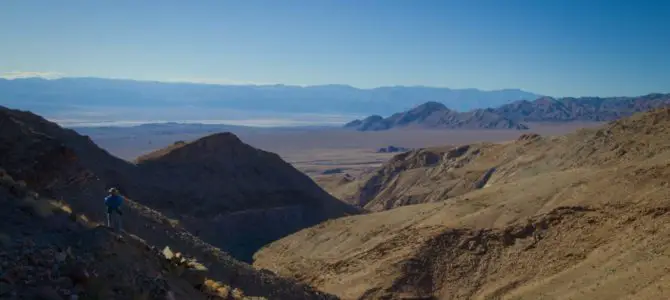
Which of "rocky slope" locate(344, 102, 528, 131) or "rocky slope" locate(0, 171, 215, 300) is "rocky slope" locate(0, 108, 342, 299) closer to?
"rocky slope" locate(0, 171, 215, 300)

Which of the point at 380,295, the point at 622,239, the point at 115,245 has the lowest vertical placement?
the point at 380,295

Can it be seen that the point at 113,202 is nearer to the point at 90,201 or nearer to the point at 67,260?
the point at 67,260

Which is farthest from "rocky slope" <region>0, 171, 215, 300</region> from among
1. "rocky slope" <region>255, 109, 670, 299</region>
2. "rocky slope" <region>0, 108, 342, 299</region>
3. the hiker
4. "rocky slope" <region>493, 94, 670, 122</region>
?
"rocky slope" <region>493, 94, 670, 122</region>

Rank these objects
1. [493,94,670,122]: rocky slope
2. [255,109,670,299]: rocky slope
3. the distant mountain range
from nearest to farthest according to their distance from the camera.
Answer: [255,109,670,299]: rocky slope → the distant mountain range → [493,94,670,122]: rocky slope

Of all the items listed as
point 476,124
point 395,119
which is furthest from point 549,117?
point 395,119

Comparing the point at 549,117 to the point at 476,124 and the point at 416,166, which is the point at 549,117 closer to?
the point at 476,124

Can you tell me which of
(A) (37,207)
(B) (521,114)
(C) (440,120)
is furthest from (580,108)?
(A) (37,207)

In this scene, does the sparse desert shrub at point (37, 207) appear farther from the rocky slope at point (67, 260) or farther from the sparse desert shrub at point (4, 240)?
the sparse desert shrub at point (4, 240)

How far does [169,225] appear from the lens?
17906 millimetres

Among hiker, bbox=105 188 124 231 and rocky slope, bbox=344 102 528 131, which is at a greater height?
rocky slope, bbox=344 102 528 131

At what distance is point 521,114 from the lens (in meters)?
187

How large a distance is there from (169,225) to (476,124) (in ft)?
508

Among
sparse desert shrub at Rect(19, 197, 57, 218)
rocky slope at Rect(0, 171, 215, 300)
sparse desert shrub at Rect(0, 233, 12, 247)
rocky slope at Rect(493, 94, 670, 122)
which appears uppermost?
rocky slope at Rect(493, 94, 670, 122)

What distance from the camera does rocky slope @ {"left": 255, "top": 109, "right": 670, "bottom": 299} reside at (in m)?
16.4
